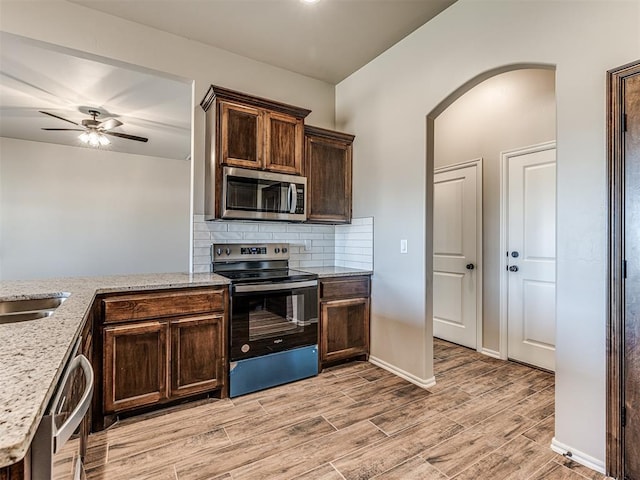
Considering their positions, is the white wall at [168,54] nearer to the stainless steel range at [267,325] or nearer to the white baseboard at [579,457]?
the stainless steel range at [267,325]

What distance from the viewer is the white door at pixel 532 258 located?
3.03 m

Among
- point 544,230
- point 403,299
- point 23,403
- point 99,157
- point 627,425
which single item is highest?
point 99,157

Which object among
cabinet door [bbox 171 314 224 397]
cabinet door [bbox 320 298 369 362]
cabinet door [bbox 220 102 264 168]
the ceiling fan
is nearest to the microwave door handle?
cabinet door [bbox 220 102 264 168]

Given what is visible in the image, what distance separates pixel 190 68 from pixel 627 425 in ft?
12.5

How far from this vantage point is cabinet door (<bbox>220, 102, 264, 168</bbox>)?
2.74 metres

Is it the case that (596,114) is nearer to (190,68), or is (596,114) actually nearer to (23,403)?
(23,403)

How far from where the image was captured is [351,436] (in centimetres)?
205

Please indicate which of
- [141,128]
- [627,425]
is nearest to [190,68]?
[141,128]

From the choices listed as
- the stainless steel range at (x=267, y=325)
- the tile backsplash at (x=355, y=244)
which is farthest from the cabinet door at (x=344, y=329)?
the tile backsplash at (x=355, y=244)

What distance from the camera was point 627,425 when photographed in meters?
1.64

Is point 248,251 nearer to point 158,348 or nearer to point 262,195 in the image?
point 262,195

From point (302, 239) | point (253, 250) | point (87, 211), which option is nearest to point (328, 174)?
point (302, 239)

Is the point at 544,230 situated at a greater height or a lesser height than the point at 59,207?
lesser

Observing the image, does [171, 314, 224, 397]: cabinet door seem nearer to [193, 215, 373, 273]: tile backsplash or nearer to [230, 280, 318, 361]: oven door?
[230, 280, 318, 361]: oven door
